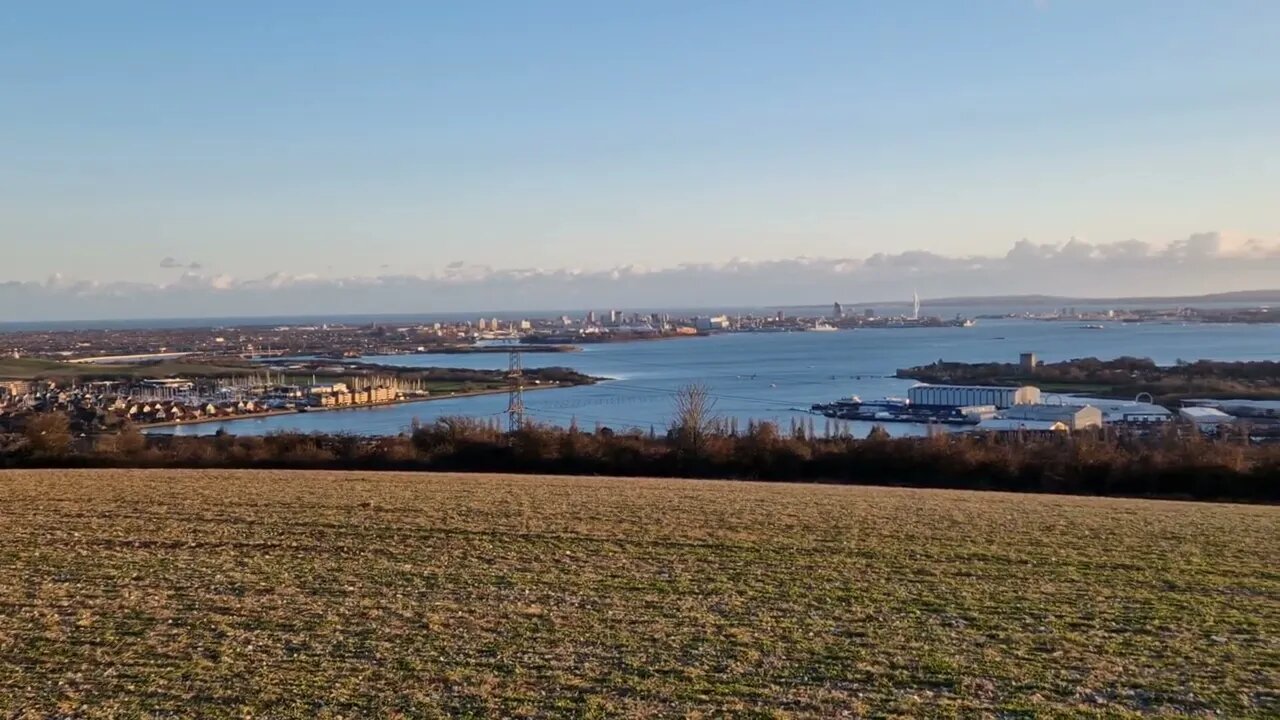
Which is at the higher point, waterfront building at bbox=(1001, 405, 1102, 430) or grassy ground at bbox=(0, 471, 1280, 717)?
grassy ground at bbox=(0, 471, 1280, 717)

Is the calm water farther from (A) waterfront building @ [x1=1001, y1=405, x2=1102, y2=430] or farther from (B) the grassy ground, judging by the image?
(B) the grassy ground

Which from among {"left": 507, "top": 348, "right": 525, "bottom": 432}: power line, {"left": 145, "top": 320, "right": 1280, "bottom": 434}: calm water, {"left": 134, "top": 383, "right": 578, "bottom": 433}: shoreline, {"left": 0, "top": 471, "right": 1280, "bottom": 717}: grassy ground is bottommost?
{"left": 145, "top": 320, "right": 1280, "bottom": 434}: calm water

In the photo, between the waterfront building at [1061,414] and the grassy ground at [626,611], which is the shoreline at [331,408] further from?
the waterfront building at [1061,414]

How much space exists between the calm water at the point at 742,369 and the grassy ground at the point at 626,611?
957 inches

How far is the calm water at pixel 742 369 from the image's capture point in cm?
4103

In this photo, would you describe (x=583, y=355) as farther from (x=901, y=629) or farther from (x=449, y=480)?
(x=901, y=629)

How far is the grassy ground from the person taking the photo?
507 cm

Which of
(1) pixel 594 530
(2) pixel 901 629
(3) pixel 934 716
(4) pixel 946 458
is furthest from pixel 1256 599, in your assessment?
(4) pixel 946 458

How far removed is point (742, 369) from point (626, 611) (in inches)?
2706

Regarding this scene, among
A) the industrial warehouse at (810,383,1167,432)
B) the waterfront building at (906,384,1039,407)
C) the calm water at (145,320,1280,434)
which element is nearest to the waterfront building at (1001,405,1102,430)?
the industrial warehouse at (810,383,1167,432)

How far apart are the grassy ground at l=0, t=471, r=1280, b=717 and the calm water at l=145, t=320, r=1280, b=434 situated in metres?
24.3

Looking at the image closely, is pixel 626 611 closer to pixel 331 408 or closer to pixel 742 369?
pixel 331 408

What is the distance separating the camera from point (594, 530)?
400 inches

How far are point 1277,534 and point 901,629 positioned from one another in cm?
673
